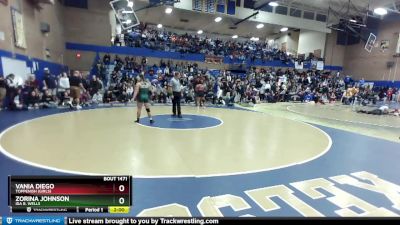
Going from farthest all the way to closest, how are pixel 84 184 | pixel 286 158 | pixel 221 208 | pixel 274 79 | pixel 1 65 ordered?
pixel 274 79 < pixel 1 65 < pixel 286 158 < pixel 221 208 < pixel 84 184

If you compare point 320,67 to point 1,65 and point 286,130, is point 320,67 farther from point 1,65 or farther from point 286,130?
point 1,65

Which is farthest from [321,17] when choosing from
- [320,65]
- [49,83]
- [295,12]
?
[49,83]

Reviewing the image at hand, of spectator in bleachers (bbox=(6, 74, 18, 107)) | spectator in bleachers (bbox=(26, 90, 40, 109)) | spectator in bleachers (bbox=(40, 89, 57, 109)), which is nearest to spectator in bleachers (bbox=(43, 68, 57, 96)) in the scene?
spectator in bleachers (bbox=(40, 89, 57, 109))

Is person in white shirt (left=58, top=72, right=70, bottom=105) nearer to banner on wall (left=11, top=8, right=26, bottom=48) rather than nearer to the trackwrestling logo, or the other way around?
banner on wall (left=11, top=8, right=26, bottom=48)

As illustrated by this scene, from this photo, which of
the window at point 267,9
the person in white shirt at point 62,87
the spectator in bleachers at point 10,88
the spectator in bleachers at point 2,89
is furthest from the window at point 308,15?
the spectator in bleachers at point 2,89

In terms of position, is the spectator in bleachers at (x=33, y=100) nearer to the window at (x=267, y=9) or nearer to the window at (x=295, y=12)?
the window at (x=267, y=9)

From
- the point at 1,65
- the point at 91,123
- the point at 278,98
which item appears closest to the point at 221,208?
the point at 91,123

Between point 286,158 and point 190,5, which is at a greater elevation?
point 190,5

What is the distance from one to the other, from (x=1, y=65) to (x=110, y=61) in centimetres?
1058

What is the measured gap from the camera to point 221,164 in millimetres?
4176

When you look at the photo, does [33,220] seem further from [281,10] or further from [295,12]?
[295,12]

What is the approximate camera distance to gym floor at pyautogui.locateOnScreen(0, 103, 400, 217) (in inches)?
114

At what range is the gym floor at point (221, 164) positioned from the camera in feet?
9.50

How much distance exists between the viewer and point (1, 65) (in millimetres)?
9398
